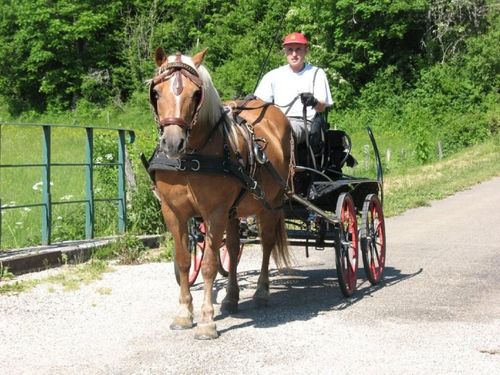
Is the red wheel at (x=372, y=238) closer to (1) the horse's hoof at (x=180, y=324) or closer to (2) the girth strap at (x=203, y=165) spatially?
(2) the girth strap at (x=203, y=165)

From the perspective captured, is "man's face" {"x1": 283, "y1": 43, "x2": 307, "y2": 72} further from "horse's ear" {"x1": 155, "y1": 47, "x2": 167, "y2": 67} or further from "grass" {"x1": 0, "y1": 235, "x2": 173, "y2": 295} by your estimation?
"grass" {"x1": 0, "y1": 235, "x2": 173, "y2": 295}

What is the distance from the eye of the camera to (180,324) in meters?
7.05

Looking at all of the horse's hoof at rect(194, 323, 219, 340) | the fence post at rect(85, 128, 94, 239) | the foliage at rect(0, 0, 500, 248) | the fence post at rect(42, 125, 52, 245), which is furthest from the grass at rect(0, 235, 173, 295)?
the foliage at rect(0, 0, 500, 248)

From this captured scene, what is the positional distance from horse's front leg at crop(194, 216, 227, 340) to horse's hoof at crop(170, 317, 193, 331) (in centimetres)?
25

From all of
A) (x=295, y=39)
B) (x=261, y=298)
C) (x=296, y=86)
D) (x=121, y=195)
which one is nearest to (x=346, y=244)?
(x=261, y=298)

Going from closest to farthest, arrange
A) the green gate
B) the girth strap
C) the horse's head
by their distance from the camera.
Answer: the horse's head → the girth strap → the green gate

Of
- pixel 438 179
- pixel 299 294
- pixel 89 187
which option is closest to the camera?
pixel 299 294

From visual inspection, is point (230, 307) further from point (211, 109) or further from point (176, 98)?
point (176, 98)

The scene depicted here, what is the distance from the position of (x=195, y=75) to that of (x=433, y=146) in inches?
1066

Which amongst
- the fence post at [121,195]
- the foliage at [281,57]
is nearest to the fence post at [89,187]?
the fence post at [121,195]

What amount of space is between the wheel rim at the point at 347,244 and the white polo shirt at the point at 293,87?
0.99 meters

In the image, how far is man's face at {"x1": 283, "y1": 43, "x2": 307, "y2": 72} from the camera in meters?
8.80

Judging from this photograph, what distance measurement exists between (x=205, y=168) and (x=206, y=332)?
1.24 metres

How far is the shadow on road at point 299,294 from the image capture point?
7.57m
